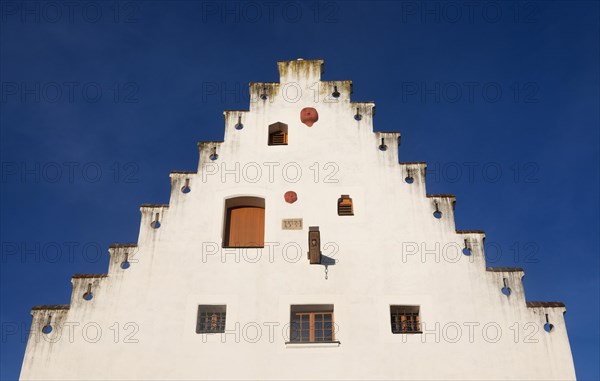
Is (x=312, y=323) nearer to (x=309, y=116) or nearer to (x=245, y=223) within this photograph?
(x=245, y=223)

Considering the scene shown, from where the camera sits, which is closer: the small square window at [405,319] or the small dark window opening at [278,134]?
the small square window at [405,319]

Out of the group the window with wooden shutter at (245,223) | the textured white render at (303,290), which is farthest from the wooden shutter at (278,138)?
the window with wooden shutter at (245,223)

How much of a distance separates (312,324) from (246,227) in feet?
13.6

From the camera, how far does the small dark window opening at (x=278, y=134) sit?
22453mm

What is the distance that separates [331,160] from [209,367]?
823 cm

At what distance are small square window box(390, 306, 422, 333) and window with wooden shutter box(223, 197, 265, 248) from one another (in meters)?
4.84

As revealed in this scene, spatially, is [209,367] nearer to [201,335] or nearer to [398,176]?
[201,335]

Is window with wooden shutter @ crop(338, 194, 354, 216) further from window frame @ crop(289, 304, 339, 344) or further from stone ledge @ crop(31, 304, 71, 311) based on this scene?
stone ledge @ crop(31, 304, 71, 311)

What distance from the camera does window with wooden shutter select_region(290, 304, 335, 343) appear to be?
18.3 metres

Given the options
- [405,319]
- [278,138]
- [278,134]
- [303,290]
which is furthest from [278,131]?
[405,319]

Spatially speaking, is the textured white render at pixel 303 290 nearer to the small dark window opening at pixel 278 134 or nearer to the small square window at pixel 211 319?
the small square window at pixel 211 319

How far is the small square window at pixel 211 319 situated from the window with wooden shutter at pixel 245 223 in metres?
2.21

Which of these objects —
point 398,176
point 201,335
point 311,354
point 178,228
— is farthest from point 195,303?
point 398,176

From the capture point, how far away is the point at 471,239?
19453 mm
